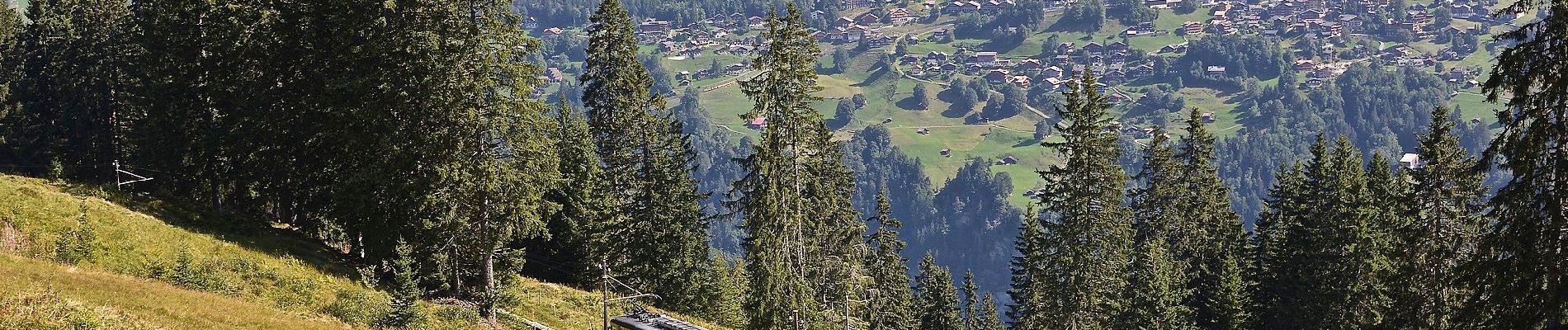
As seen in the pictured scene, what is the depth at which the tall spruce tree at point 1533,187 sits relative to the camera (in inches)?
837

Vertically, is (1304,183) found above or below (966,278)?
above

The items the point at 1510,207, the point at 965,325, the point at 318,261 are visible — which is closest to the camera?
the point at 1510,207

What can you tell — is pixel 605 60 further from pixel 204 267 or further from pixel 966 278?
pixel 966 278

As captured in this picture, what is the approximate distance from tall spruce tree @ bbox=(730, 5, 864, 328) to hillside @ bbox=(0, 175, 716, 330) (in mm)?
7344

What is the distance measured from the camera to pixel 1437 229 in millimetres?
38219

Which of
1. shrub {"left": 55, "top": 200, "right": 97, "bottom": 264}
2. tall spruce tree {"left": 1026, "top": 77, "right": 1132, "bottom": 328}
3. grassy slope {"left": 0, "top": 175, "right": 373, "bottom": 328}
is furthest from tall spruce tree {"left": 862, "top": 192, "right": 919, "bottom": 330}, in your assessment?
shrub {"left": 55, "top": 200, "right": 97, "bottom": 264}

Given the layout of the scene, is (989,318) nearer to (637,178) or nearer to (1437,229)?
(637,178)

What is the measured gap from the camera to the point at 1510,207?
22.5 m

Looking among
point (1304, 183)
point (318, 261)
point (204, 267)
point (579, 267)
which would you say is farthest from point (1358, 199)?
point (204, 267)

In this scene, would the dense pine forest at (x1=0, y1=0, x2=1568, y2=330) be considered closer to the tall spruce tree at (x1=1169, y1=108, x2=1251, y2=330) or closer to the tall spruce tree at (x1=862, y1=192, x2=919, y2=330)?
the tall spruce tree at (x1=1169, y1=108, x2=1251, y2=330)

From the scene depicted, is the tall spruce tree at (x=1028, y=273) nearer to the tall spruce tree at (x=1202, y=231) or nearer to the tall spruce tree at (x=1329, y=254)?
the tall spruce tree at (x=1202, y=231)

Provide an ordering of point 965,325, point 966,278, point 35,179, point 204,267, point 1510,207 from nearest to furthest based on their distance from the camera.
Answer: point 1510,207, point 204,267, point 35,179, point 965,325, point 966,278

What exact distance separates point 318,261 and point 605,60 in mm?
19037

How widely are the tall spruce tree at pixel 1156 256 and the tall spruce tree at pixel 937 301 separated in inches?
651
